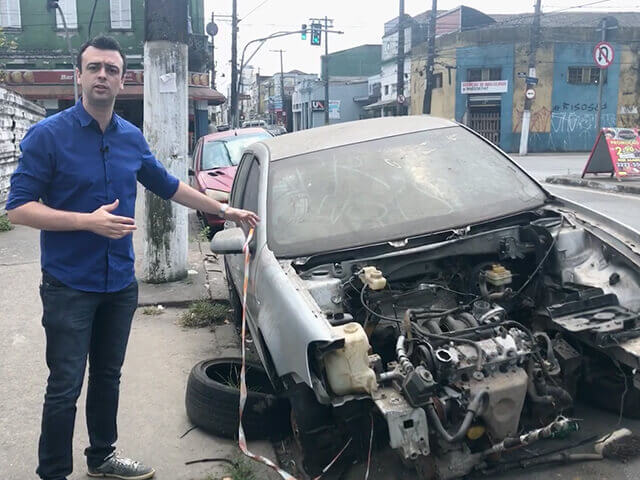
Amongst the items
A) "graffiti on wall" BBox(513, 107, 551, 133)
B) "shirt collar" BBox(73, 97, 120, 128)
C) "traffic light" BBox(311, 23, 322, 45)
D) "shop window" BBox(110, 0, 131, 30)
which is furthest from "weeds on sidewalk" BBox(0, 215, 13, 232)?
"graffiti on wall" BBox(513, 107, 551, 133)

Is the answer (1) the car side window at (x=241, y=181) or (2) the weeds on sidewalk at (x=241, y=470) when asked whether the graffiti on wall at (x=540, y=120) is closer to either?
(1) the car side window at (x=241, y=181)

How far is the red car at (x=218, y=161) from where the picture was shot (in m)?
9.45

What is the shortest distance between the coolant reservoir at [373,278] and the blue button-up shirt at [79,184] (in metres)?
1.15

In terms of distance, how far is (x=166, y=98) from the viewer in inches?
244

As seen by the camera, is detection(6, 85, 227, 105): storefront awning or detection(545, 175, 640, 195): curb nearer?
detection(545, 175, 640, 195): curb

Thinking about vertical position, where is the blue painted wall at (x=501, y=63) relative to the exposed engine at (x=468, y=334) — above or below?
above

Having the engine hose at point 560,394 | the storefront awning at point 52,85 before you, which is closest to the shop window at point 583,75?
the storefront awning at point 52,85

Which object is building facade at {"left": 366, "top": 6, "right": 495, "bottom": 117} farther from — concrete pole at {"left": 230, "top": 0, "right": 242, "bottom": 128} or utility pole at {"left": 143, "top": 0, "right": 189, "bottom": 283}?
utility pole at {"left": 143, "top": 0, "right": 189, "bottom": 283}

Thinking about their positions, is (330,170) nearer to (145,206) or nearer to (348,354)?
(348,354)

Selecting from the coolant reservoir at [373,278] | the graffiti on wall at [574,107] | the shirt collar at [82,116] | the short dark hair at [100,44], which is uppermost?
the graffiti on wall at [574,107]

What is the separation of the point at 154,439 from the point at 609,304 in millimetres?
2533

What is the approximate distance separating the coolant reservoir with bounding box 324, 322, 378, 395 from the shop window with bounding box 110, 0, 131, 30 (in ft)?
82.0

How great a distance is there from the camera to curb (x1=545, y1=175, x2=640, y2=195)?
12859 mm

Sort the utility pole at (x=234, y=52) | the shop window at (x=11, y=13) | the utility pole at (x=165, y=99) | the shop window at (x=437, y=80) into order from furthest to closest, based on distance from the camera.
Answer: the shop window at (x=437, y=80)
the utility pole at (x=234, y=52)
the shop window at (x=11, y=13)
the utility pole at (x=165, y=99)
